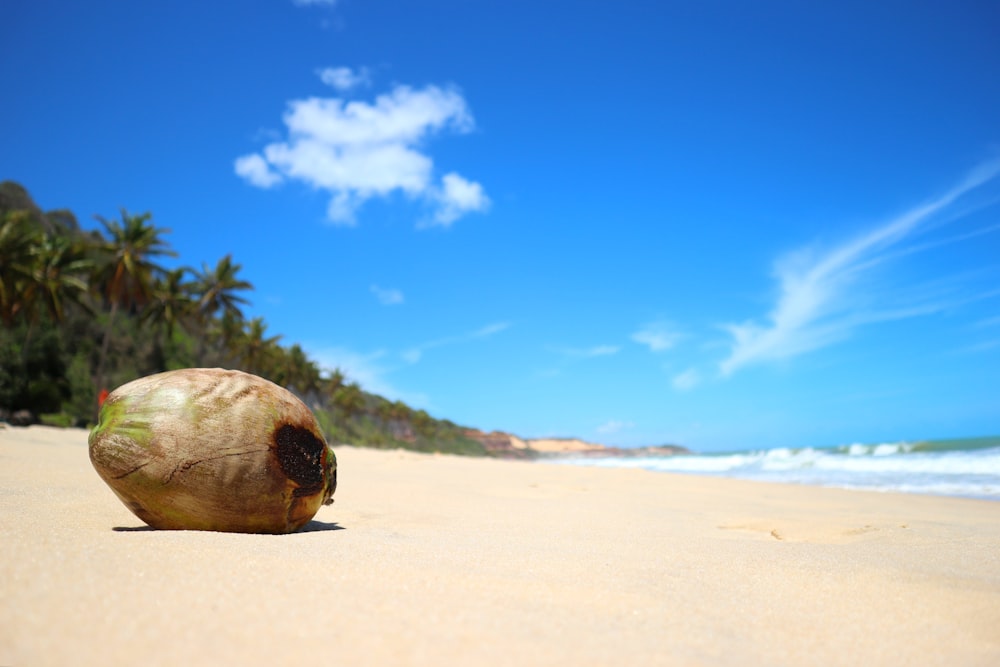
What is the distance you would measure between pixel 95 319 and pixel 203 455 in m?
44.7

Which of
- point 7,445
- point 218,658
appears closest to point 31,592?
point 218,658

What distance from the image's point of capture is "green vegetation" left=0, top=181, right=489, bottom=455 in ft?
89.4

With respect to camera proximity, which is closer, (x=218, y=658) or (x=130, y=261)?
(x=218, y=658)

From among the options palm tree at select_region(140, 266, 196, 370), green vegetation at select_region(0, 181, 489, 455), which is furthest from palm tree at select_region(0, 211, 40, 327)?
palm tree at select_region(140, 266, 196, 370)

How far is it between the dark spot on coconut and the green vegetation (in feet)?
96.4

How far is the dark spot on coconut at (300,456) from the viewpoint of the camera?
333 cm

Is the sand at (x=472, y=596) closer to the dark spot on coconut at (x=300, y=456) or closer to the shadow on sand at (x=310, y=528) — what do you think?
the shadow on sand at (x=310, y=528)

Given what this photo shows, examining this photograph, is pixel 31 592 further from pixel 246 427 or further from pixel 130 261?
pixel 130 261

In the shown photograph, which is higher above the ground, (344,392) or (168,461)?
(344,392)

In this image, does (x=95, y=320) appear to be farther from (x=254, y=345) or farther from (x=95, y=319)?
(x=254, y=345)

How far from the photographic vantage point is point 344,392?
71.4 meters

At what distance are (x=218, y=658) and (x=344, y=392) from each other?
72599 millimetres

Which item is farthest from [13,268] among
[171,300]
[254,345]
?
[254,345]

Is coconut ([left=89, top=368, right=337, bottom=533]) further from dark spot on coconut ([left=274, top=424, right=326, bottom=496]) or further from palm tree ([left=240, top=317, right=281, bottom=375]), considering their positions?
palm tree ([left=240, top=317, right=281, bottom=375])
